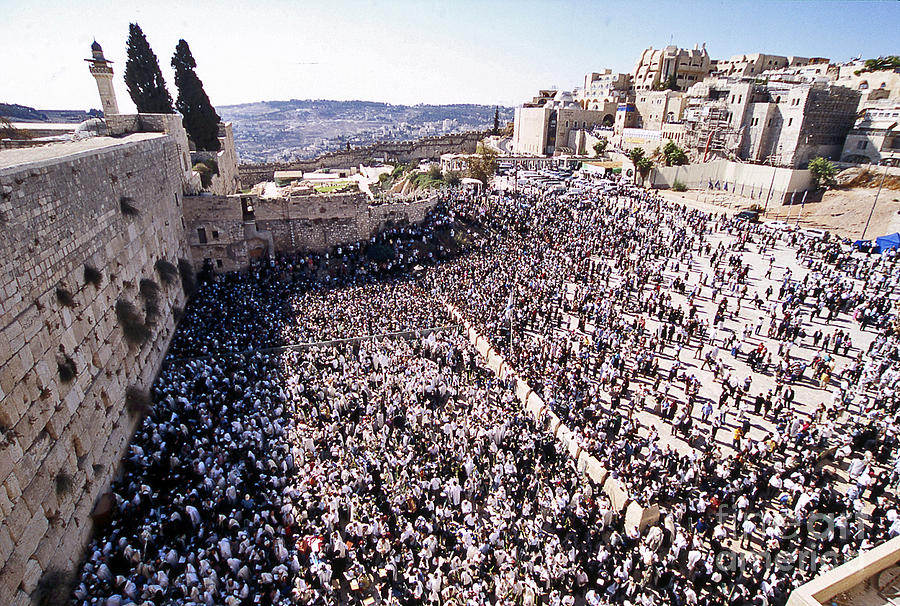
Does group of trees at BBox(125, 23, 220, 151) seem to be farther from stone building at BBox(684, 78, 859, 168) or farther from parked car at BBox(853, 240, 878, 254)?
stone building at BBox(684, 78, 859, 168)

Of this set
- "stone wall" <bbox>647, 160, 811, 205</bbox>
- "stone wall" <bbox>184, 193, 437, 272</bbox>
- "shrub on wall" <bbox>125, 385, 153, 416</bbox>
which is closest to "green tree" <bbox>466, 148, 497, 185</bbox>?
"stone wall" <bbox>184, 193, 437, 272</bbox>

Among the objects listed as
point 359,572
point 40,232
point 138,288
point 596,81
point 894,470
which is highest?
point 596,81

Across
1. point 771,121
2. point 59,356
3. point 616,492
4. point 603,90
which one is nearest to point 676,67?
point 603,90

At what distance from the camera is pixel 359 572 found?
7910mm

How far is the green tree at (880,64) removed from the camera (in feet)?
127

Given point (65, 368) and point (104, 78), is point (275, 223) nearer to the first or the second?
point (104, 78)

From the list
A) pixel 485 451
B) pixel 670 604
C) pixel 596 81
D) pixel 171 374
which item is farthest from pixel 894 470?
pixel 596 81

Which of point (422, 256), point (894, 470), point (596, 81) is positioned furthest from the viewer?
point (596, 81)

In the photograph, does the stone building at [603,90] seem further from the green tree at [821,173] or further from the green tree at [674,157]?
the green tree at [821,173]

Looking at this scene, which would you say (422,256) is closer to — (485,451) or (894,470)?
(485,451)

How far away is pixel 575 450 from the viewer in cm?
1020

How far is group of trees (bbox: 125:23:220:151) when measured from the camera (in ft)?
75.2

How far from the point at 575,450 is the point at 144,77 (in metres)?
26.5

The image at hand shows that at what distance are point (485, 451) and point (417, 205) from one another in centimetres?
1657
